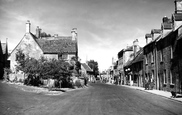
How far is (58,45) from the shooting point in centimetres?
4975

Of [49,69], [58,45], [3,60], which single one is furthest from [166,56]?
[3,60]

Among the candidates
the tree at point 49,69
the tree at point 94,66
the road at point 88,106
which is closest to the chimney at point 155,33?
the tree at point 49,69

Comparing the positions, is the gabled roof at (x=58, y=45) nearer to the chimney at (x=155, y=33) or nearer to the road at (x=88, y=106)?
the chimney at (x=155, y=33)

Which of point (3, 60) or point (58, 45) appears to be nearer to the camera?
point (58, 45)

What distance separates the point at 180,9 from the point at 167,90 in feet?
35.7

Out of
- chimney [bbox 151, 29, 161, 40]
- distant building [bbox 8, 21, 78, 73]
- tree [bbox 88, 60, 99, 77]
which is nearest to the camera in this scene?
chimney [bbox 151, 29, 161, 40]

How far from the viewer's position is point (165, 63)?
27.9m

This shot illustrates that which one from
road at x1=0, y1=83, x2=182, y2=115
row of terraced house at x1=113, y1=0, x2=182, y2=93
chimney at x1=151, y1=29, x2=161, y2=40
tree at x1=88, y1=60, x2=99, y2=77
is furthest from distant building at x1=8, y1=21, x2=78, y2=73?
tree at x1=88, y1=60, x2=99, y2=77

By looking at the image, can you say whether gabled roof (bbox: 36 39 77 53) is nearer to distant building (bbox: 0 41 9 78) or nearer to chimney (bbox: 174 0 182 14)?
distant building (bbox: 0 41 9 78)

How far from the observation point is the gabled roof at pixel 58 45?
158 ft

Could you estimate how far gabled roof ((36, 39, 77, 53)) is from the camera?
48.1 metres

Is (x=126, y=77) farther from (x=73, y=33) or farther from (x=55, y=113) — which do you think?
(x=55, y=113)

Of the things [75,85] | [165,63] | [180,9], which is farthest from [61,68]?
[180,9]

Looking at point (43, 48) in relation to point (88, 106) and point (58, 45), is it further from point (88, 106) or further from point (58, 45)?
point (88, 106)
